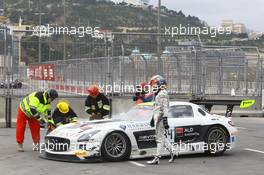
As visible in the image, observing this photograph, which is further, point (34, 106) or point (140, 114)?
point (34, 106)

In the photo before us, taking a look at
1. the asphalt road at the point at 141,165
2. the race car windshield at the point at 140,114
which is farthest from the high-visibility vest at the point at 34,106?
the race car windshield at the point at 140,114

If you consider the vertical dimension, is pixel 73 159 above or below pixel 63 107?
below

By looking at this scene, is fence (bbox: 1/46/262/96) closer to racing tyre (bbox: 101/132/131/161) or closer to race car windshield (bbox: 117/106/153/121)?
race car windshield (bbox: 117/106/153/121)

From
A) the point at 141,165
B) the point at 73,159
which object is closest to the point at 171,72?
the point at 141,165

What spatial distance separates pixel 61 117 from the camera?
13.0m

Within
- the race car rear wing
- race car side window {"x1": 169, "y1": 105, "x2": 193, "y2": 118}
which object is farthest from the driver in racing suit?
the race car rear wing

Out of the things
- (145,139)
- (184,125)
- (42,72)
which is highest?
(42,72)

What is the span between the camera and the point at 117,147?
36.8ft

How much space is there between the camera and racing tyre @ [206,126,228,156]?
1230 cm

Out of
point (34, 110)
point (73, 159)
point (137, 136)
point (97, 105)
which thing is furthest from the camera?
point (97, 105)

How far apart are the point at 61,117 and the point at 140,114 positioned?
2.08 meters

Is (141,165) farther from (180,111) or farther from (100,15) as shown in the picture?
(100,15)

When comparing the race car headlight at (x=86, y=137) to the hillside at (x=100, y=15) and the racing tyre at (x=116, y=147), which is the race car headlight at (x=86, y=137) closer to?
the racing tyre at (x=116, y=147)

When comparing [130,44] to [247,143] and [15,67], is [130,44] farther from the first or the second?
[247,143]
